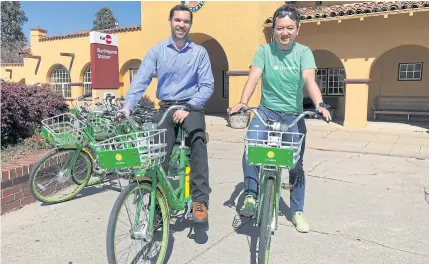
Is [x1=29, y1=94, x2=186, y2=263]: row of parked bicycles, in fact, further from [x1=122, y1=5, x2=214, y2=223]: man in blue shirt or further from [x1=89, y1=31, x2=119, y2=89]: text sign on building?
[x1=89, y1=31, x2=119, y2=89]: text sign on building

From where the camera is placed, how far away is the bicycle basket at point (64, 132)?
159 inches

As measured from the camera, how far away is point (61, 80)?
59.7ft

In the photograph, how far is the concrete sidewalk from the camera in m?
7.73

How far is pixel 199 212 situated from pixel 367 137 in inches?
Answer: 293

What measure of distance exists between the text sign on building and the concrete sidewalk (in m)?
3.51

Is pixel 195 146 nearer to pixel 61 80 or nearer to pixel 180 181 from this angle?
pixel 180 181

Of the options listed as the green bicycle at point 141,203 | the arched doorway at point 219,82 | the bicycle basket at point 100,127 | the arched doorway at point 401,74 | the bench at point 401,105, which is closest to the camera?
the green bicycle at point 141,203

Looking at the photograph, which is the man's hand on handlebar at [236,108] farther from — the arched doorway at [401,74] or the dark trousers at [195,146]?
the arched doorway at [401,74]

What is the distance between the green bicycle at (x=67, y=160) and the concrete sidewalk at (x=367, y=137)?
16.6 feet

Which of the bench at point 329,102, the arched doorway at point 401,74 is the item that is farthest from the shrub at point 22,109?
the arched doorway at point 401,74

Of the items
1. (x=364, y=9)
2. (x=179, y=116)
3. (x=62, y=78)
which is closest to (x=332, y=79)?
(x=364, y=9)

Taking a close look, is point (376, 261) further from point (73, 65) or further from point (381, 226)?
point (73, 65)

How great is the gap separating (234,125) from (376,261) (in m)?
8.80

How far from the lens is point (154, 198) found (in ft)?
8.62
